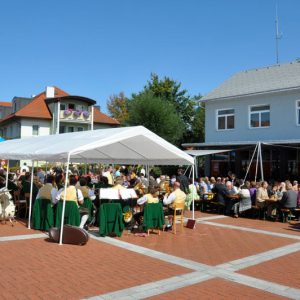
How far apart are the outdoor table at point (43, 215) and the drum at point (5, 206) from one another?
1307 mm

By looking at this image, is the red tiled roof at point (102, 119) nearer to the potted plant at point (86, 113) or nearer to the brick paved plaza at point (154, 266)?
the potted plant at point (86, 113)

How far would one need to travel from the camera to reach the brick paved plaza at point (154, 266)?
213 inches

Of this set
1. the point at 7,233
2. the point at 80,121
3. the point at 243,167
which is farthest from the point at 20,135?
the point at 7,233

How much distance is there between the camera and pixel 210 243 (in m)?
9.00

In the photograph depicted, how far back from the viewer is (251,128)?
21.5m

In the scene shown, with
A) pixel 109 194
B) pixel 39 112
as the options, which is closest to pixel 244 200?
pixel 109 194

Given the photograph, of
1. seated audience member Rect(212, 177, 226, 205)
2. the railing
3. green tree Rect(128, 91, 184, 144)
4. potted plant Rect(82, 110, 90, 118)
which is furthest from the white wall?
seated audience member Rect(212, 177, 226, 205)

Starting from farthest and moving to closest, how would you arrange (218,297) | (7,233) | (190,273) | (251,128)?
(251,128), (7,233), (190,273), (218,297)

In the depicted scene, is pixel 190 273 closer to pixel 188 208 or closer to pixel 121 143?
pixel 121 143

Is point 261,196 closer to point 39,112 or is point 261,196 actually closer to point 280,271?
point 280,271

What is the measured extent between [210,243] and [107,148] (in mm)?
6841

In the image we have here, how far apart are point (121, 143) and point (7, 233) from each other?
5.10 meters

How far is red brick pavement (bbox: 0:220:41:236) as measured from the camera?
9.59 m

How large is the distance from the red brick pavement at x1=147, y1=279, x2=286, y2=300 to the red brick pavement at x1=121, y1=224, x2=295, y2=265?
1333 mm
